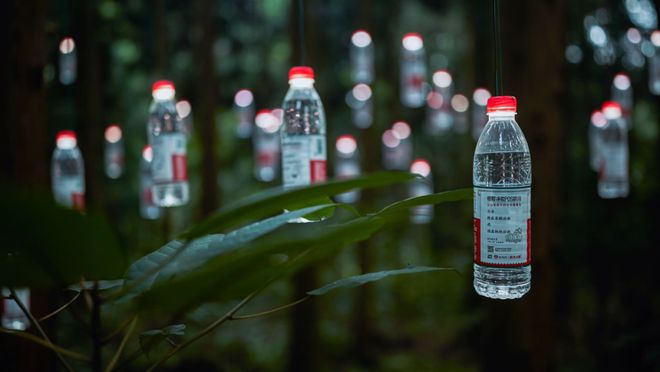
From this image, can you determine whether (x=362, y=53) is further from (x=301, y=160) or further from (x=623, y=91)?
(x=301, y=160)

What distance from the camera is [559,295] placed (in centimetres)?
637

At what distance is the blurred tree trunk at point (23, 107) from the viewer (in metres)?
2.99

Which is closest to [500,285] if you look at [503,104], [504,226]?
[504,226]

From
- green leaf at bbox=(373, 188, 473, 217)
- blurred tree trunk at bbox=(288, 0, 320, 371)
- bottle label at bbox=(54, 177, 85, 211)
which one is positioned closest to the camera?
green leaf at bbox=(373, 188, 473, 217)

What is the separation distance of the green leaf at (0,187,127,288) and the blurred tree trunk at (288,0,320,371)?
5.06 m

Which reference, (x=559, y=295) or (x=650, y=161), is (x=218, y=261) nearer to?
(x=559, y=295)

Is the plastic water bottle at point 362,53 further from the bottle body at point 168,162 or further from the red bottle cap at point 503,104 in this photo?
the red bottle cap at point 503,104

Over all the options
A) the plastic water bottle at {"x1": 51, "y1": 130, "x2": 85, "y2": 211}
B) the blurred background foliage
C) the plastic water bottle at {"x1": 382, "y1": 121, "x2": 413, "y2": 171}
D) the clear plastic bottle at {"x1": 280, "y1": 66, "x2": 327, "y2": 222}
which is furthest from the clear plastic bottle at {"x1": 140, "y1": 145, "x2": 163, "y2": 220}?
the plastic water bottle at {"x1": 382, "y1": 121, "x2": 413, "y2": 171}

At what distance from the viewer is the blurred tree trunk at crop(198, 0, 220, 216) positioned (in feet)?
24.0

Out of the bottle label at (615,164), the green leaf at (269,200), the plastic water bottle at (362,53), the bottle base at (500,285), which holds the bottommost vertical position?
the bottle base at (500,285)

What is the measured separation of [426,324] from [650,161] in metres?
4.39

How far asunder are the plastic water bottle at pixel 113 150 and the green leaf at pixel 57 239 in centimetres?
726

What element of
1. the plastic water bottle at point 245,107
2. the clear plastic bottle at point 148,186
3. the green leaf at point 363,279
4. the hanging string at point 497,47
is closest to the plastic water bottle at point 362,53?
the clear plastic bottle at point 148,186

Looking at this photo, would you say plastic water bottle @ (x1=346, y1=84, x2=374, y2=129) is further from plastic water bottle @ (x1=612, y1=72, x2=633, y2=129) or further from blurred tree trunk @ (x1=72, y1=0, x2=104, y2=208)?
blurred tree trunk @ (x1=72, y1=0, x2=104, y2=208)
